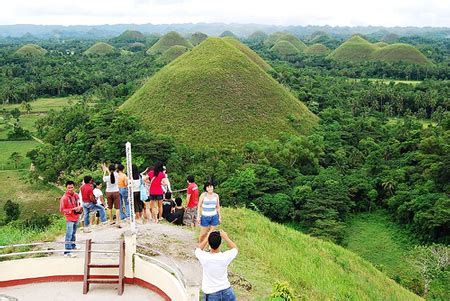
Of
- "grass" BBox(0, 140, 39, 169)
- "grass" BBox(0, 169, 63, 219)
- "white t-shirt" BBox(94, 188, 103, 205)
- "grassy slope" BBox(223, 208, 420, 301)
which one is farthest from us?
"grass" BBox(0, 140, 39, 169)

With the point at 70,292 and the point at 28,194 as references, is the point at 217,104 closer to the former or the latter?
the point at 28,194

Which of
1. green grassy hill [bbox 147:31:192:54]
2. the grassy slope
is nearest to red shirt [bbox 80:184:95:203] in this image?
the grassy slope

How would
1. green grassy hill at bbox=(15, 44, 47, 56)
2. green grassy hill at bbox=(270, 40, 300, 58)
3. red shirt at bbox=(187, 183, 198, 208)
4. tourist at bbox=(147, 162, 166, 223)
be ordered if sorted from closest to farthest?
tourist at bbox=(147, 162, 166, 223) → red shirt at bbox=(187, 183, 198, 208) → green grassy hill at bbox=(270, 40, 300, 58) → green grassy hill at bbox=(15, 44, 47, 56)

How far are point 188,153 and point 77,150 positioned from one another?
21.9 ft

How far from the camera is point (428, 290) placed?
14695mm

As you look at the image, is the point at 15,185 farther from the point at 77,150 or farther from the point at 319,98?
the point at 319,98

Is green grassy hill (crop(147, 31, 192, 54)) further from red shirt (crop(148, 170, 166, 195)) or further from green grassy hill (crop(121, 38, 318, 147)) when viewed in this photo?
red shirt (crop(148, 170, 166, 195))

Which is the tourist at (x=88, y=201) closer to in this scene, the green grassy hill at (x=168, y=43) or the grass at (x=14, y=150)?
the grass at (x=14, y=150)

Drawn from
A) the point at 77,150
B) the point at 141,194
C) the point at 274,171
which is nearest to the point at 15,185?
the point at 77,150

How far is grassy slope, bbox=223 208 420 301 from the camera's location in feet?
27.3

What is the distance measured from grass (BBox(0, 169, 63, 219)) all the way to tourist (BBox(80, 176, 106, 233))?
49.0 ft

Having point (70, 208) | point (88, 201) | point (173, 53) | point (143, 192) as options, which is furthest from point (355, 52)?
point (70, 208)

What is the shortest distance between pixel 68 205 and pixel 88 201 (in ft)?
5.70

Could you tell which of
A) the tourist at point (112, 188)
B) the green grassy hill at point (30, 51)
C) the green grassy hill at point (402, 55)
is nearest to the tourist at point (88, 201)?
the tourist at point (112, 188)
